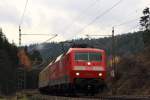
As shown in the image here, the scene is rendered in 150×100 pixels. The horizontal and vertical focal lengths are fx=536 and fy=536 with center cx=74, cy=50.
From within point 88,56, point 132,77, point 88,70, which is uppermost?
point 88,56

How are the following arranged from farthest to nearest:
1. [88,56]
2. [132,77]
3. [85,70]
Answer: [132,77]
[88,56]
[85,70]

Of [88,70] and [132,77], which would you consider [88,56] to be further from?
[132,77]

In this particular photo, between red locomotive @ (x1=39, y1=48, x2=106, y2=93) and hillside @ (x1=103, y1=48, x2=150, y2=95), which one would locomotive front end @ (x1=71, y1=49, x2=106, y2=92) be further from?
hillside @ (x1=103, y1=48, x2=150, y2=95)

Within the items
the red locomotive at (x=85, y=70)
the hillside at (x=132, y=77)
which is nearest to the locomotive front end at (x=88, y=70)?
the red locomotive at (x=85, y=70)

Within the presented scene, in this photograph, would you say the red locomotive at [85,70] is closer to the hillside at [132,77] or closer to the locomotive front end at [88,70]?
the locomotive front end at [88,70]

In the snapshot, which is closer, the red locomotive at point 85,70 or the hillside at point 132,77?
the red locomotive at point 85,70

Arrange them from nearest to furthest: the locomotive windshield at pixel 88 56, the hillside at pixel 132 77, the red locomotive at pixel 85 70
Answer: the red locomotive at pixel 85 70
the locomotive windshield at pixel 88 56
the hillside at pixel 132 77

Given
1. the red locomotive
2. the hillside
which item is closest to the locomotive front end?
the red locomotive

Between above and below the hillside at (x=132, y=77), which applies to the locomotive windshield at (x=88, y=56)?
above

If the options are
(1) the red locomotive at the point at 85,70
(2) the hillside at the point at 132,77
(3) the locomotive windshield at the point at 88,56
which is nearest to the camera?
(1) the red locomotive at the point at 85,70

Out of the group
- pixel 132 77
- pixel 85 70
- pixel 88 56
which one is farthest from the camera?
pixel 132 77

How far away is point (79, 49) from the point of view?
1639 inches

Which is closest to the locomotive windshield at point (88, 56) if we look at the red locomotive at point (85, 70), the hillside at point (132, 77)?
the red locomotive at point (85, 70)

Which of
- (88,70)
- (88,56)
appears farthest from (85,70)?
(88,56)
